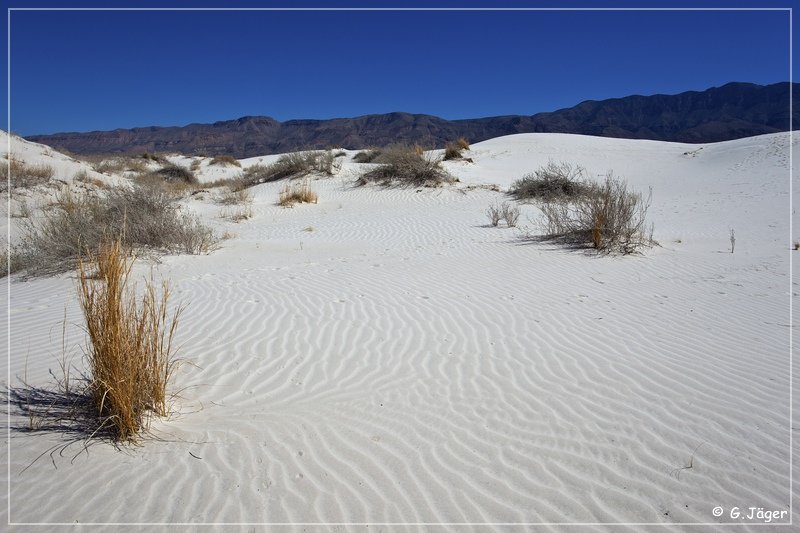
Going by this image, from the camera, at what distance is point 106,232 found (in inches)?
250

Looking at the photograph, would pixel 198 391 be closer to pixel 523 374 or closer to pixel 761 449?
pixel 523 374

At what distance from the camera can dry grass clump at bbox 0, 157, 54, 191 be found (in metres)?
12.7

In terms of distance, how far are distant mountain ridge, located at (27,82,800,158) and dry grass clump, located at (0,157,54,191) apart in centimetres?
10247

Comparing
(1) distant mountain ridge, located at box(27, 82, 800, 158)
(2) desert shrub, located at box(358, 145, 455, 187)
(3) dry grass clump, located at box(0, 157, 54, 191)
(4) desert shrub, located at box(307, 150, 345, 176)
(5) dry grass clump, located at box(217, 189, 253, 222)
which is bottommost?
(5) dry grass clump, located at box(217, 189, 253, 222)

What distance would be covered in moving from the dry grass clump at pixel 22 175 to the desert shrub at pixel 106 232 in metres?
6.13

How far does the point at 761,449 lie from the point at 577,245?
6.21m

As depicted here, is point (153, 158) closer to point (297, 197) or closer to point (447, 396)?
point (297, 197)

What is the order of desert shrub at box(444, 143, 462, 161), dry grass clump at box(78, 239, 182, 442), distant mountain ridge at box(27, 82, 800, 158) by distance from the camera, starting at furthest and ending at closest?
distant mountain ridge at box(27, 82, 800, 158) < desert shrub at box(444, 143, 462, 161) < dry grass clump at box(78, 239, 182, 442)

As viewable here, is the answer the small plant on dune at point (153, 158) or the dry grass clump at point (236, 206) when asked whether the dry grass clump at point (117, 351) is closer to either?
the dry grass clump at point (236, 206)

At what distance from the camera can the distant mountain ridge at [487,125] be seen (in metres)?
121

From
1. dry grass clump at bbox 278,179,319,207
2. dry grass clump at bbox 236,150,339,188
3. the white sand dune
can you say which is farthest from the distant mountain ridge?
the white sand dune

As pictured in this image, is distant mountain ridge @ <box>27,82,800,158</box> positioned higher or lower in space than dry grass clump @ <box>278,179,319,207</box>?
higher

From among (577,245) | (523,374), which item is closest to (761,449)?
(523,374)

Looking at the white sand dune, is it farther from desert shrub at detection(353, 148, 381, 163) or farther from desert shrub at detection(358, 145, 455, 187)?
desert shrub at detection(353, 148, 381, 163)
